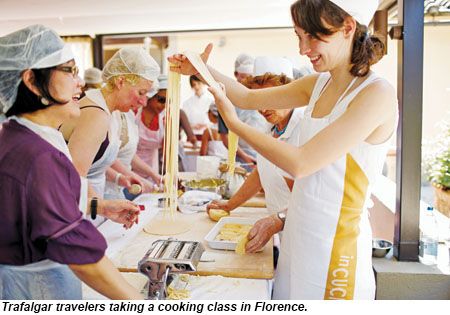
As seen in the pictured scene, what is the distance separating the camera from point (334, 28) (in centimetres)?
146

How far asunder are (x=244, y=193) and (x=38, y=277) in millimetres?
1499

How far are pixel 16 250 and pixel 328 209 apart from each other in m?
1.10

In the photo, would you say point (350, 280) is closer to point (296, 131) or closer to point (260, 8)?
point (296, 131)

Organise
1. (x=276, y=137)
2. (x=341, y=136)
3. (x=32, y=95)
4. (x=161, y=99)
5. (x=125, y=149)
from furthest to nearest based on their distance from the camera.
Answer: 1. (x=161, y=99)
2. (x=125, y=149)
3. (x=276, y=137)
4. (x=341, y=136)
5. (x=32, y=95)

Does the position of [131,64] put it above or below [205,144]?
above

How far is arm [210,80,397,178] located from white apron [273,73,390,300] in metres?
0.09

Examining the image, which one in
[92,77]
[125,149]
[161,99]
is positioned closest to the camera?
[125,149]

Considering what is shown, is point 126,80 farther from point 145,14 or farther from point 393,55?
point 393,55

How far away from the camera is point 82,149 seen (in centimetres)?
221

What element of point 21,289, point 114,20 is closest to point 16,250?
point 21,289

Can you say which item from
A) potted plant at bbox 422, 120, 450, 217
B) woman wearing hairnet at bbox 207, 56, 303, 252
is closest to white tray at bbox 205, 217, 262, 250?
woman wearing hairnet at bbox 207, 56, 303, 252

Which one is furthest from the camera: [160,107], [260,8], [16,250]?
[260,8]

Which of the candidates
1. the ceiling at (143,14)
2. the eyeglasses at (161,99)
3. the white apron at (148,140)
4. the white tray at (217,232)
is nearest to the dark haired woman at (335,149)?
the white tray at (217,232)

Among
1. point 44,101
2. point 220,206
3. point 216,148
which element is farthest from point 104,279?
point 216,148
